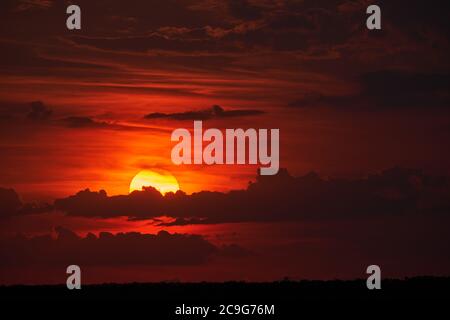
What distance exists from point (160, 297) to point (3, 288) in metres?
9.56

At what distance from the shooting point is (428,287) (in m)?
53.8

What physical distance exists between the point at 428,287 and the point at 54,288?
19100 mm
